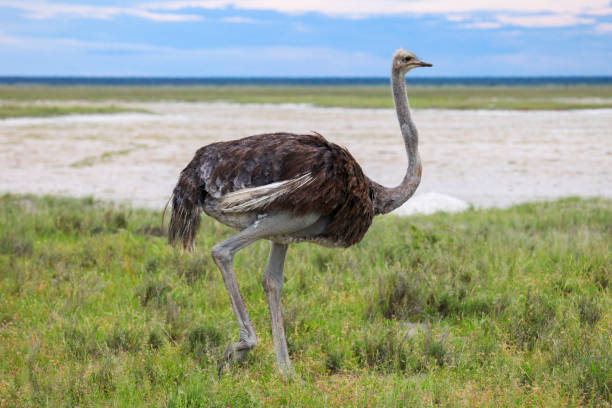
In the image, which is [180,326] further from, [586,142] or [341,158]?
[586,142]

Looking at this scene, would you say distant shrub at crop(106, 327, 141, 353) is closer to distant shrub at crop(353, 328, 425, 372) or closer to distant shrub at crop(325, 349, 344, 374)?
distant shrub at crop(325, 349, 344, 374)

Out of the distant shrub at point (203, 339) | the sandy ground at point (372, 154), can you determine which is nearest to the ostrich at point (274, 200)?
the distant shrub at point (203, 339)

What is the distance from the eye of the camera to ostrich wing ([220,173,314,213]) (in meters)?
3.74

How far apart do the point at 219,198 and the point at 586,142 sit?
18729mm

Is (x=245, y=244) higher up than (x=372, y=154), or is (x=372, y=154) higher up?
(x=245, y=244)

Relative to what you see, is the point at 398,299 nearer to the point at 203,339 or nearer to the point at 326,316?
the point at 326,316

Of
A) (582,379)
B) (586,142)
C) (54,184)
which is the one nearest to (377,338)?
(582,379)

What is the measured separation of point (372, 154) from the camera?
18219mm

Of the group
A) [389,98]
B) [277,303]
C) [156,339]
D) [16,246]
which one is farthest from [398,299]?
[389,98]

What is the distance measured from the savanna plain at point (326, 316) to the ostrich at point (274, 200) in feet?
1.51

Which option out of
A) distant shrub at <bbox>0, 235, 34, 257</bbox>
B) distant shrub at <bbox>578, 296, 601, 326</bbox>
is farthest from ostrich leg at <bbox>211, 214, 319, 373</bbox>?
distant shrub at <bbox>0, 235, 34, 257</bbox>

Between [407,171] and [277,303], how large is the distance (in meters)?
1.17

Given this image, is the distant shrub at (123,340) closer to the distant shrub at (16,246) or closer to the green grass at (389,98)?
the distant shrub at (16,246)

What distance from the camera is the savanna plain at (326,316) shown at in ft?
12.6
